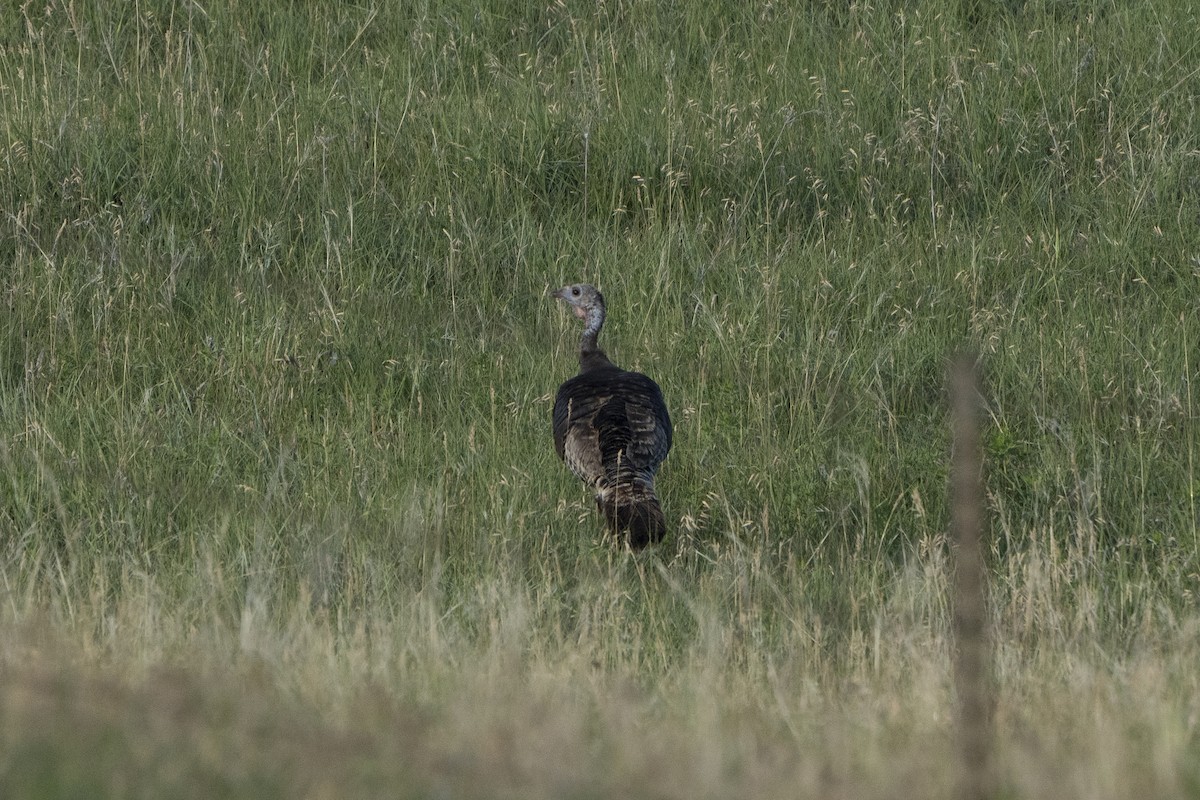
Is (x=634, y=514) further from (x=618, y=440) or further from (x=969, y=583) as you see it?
A: (x=969, y=583)

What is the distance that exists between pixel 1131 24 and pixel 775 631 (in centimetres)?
590

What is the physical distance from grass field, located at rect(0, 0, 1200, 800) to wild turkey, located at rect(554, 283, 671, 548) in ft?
0.58

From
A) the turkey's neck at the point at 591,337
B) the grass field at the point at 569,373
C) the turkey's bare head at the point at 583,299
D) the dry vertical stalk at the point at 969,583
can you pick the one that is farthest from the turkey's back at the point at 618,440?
the dry vertical stalk at the point at 969,583

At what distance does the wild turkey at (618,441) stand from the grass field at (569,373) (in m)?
0.18

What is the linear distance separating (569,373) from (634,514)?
5.93 feet

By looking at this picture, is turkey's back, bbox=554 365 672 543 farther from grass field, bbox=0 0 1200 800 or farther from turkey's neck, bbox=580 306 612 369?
turkey's neck, bbox=580 306 612 369

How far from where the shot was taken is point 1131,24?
9.26 metres

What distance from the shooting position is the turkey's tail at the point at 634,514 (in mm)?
5422

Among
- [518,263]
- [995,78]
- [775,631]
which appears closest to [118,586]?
[775,631]

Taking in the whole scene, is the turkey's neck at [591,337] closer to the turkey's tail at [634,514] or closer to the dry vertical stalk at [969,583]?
the turkey's tail at [634,514]

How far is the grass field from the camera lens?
3.17 meters

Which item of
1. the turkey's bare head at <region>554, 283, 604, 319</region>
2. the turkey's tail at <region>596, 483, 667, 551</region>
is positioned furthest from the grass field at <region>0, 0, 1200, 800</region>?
the turkey's bare head at <region>554, 283, 604, 319</region>

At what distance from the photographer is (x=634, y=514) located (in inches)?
215

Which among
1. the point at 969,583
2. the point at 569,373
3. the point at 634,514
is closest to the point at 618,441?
the point at 634,514
